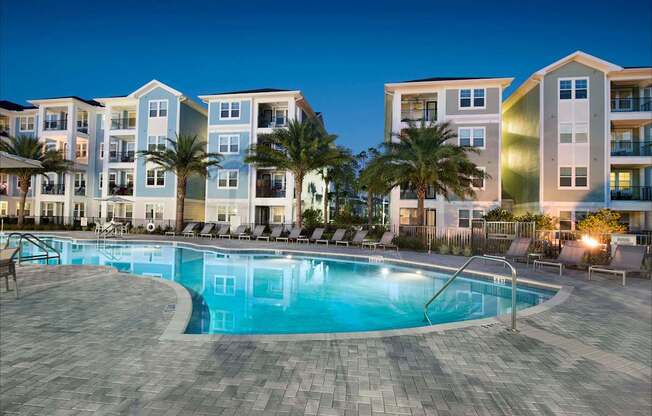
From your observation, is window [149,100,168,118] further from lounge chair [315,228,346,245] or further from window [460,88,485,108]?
window [460,88,485,108]

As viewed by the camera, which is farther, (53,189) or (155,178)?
(53,189)

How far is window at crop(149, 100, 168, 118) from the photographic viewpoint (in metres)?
32.6

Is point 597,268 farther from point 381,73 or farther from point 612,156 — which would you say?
point 381,73

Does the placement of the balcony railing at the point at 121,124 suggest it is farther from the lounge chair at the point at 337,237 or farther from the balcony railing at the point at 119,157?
the lounge chair at the point at 337,237

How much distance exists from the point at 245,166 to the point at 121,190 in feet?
43.1

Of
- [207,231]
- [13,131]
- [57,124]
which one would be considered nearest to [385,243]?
[207,231]

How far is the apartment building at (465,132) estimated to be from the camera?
26.0 metres

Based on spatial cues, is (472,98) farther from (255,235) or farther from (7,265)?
(7,265)

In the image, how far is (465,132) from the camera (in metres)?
26.6

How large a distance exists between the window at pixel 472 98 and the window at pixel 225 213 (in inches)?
801

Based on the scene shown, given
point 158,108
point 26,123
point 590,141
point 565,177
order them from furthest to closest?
point 26,123 → point 158,108 → point 565,177 → point 590,141

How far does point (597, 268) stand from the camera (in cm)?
1053

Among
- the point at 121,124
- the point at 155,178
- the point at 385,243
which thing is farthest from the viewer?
the point at 121,124

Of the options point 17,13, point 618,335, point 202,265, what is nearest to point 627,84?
point 618,335
